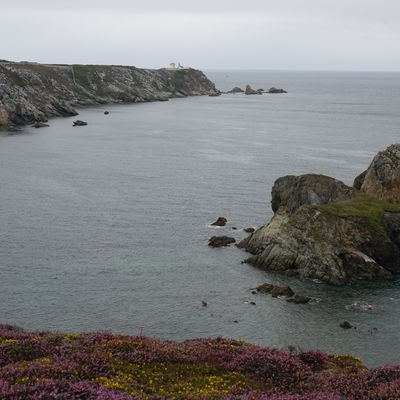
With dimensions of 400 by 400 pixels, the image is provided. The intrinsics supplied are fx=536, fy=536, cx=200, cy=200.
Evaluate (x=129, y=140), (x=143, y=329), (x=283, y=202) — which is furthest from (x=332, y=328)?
(x=129, y=140)

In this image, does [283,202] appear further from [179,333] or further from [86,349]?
[86,349]

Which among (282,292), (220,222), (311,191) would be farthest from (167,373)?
(311,191)

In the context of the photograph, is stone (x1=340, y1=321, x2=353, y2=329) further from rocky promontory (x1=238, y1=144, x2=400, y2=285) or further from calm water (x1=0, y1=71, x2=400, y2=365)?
rocky promontory (x1=238, y1=144, x2=400, y2=285)

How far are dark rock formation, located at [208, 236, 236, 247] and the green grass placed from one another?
12.7 m

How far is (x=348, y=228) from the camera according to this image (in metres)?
66.2

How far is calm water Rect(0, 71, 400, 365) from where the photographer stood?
49656 millimetres

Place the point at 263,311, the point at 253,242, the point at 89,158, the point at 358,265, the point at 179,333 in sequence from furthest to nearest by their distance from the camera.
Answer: the point at 89,158 → the point at 253,242 → the point at 358,265 → the point at 263,311 → the point at 179,333

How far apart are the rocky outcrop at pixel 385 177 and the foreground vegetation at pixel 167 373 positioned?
53.3 metres

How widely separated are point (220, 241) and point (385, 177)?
91.8ft

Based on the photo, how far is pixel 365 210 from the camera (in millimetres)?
69938

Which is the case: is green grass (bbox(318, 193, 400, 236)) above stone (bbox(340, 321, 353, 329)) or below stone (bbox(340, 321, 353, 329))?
above

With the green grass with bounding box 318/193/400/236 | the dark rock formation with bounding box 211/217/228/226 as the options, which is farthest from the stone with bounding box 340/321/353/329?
the dark rock formation with bounding box 211/217/228/226

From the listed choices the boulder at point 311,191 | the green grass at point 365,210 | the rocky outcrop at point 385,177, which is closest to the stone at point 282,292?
the green grass at point 365,210

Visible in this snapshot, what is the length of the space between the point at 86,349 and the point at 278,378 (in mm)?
9500
